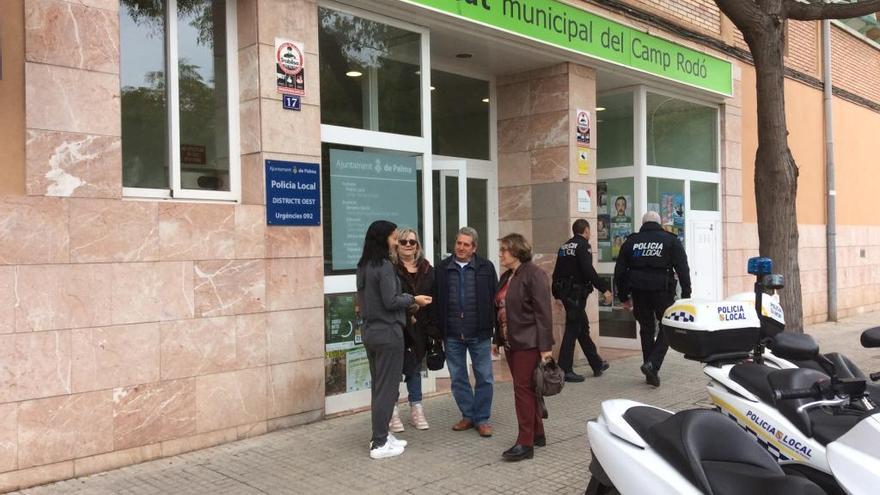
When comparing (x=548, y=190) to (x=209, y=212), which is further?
(x=548, y=190)

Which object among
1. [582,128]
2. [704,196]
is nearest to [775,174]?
[582,128]

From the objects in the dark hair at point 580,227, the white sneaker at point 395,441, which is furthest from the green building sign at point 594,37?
the white sneaker at point 395,441

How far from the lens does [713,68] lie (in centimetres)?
1093

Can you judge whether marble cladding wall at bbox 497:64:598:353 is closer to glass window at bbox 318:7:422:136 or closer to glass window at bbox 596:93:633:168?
glass window at bbox 596:93:633:168

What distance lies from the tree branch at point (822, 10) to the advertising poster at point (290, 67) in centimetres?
463

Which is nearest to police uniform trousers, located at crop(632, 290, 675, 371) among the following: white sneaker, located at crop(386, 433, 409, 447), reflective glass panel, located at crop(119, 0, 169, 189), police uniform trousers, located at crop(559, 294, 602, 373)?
police uniform trousers, located at crop(559, 294, 602, 373)

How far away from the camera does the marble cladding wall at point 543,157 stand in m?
8.98

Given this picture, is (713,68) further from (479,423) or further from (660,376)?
(479,423)

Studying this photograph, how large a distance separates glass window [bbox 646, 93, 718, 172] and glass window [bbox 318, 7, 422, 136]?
15.1 ft

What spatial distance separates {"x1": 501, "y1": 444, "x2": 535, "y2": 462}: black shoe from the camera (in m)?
5.14

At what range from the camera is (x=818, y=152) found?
13.6 metres

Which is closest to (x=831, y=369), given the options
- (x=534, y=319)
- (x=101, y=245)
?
(x=534, y=319)

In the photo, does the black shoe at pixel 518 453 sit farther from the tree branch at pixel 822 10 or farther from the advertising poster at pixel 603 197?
the advertising poster at pixel 603 197

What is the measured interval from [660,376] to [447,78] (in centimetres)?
442
